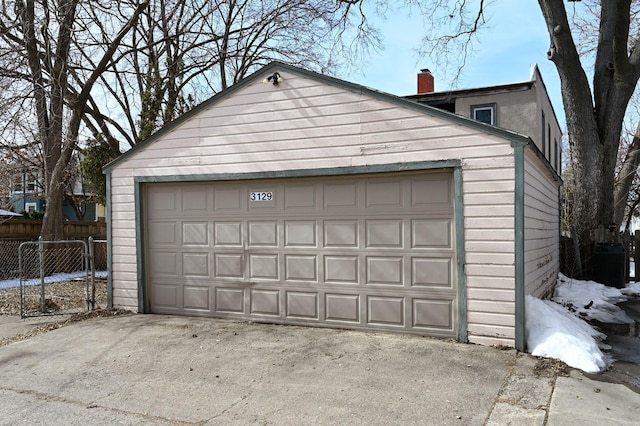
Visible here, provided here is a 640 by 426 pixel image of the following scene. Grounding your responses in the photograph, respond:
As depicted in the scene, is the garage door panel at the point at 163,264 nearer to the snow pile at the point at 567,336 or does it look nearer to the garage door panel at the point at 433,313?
the garage door panel at the point at 433,313

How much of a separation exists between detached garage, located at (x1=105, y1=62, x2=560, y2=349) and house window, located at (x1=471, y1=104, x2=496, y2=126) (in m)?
5.37

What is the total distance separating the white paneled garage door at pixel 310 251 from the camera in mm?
6293

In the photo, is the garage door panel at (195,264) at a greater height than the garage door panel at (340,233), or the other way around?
the garage door panel at (340,233)

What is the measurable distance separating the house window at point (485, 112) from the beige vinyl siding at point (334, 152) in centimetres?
789

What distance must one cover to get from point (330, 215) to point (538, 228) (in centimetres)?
329

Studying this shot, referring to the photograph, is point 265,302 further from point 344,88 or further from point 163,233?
point 344,88

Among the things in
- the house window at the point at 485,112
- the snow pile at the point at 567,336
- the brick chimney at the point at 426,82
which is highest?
the brick chimney at the point at 426,82

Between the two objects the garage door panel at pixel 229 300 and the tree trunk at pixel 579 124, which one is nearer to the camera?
the garage door panel at pixel 229 300

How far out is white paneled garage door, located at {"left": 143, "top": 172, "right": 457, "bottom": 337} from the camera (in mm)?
6293

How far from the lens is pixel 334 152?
266 inches

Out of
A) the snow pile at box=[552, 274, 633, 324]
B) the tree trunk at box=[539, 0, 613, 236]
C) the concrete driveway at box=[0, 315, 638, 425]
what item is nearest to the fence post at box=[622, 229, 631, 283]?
the tree trunk at box=[539, 0, 613, 236]

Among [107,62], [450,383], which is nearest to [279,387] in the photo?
[450,383]

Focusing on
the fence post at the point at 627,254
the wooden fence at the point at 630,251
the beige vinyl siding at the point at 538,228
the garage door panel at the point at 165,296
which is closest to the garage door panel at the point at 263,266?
the garage door panel at the point at 165,296

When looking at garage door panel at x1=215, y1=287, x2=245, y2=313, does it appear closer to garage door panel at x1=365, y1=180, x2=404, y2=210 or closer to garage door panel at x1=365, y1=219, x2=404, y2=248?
garage door panel at x1=365, y1=219, x2=404, y2=248
